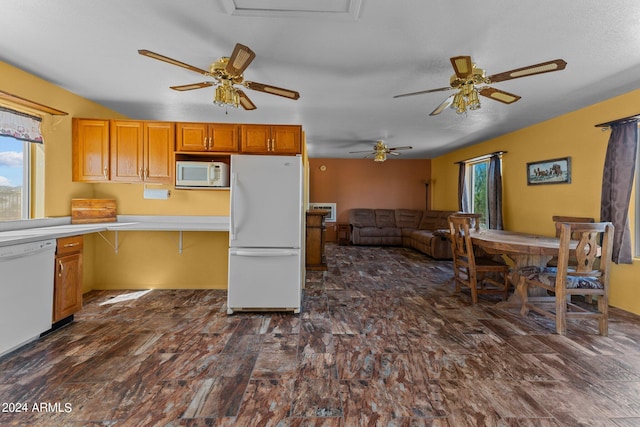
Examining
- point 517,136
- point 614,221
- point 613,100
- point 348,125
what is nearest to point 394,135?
point 348,125

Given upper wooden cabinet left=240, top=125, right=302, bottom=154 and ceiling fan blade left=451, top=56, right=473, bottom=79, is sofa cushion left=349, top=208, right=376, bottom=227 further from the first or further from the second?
ceiling fan blade left=451, top=56, right=473, bottom=79

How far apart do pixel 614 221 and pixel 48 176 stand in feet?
20.4

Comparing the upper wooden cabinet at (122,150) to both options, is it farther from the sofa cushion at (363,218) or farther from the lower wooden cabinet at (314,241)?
the sofa cushion at (363,218)

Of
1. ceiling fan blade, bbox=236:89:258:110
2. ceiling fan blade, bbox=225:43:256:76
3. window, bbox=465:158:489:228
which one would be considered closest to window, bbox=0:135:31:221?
ceiling fan blade, bbox=236:89:258:110

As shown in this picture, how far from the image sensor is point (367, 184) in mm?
8180

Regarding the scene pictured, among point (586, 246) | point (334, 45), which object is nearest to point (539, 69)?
point (334, 45)

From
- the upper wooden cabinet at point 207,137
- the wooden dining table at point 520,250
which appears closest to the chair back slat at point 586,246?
the wooden dining table at point 520,250

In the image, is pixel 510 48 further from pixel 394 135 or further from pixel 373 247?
pixel 373 247

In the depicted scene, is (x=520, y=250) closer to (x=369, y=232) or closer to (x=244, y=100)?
(x=244, y=100)

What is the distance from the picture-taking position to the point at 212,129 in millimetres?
3293

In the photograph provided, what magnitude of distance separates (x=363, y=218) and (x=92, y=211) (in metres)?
5.93

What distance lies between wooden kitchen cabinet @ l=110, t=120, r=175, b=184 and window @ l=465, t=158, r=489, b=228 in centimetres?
576

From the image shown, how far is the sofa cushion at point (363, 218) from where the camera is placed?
7.74 meters

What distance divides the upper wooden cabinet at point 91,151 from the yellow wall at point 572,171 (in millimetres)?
5895
